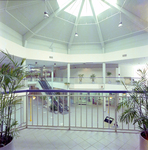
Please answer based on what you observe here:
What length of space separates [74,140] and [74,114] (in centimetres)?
642

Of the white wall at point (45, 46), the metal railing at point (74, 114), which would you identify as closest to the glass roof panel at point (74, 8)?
the white wall at point (45, 46)

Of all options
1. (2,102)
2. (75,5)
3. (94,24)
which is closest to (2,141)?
(2,102)

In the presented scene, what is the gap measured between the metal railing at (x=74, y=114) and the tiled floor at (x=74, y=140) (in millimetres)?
188

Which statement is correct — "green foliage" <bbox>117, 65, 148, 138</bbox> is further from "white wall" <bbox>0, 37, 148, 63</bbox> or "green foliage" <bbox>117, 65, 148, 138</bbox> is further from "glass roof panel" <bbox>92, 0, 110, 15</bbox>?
"glass roof panel" <bbox>92, 0, 110, 15</bbox>

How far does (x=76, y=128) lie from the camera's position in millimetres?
2238

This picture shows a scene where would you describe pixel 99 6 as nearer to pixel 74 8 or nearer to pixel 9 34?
pixel 74 8

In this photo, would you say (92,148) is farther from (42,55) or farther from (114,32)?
(114,32)

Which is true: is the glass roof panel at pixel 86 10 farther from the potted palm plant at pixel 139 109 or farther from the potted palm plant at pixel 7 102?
the potted palm plant at pixel 7 102

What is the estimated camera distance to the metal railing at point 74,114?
2.16 meters

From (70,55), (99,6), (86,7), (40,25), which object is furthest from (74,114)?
(99,6)

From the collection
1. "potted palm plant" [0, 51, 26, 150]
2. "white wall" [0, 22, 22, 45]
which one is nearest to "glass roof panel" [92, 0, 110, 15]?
"white wall" [0, 22, 22, 45]

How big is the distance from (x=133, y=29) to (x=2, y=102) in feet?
28.4

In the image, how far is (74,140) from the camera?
183 centimetres

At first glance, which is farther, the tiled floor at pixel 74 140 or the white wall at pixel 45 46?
the white wall at pixel 45 46
